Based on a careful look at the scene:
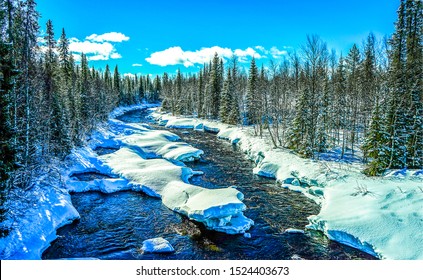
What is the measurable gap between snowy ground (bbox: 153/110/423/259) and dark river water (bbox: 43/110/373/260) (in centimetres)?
71

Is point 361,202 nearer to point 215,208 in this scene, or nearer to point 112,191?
point 215,208

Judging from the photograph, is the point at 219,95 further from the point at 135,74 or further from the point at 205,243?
the point at 135,74

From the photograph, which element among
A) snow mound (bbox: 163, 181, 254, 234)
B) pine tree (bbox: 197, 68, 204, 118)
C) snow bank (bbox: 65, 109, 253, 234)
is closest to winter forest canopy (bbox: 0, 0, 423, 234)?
snow bank (bbox: 65, 109, 253, 234)

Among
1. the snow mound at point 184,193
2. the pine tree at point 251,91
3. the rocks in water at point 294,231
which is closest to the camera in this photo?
the rocks in water at point 294,231

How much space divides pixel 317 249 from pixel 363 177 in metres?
8.49

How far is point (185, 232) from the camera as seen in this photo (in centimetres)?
1283

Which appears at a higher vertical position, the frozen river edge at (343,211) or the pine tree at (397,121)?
the pine tree at (397,121)

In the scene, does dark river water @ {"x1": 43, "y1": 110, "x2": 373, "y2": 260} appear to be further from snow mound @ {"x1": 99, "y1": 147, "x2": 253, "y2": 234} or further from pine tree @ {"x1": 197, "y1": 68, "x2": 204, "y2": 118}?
pine tree @ {"x1": 197, "y1": 68, "x2": 204, "y2": 118}

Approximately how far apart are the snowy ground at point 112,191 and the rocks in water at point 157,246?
2.32m

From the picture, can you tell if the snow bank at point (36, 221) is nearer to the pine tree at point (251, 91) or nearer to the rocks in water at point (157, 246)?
the rocks in water at point (157, 246)

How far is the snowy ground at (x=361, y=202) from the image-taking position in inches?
439

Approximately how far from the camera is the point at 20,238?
10.5 m

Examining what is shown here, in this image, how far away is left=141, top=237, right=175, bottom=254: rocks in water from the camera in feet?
36.7

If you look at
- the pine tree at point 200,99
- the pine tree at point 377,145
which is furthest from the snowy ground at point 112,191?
the pine tree at point 200,99
